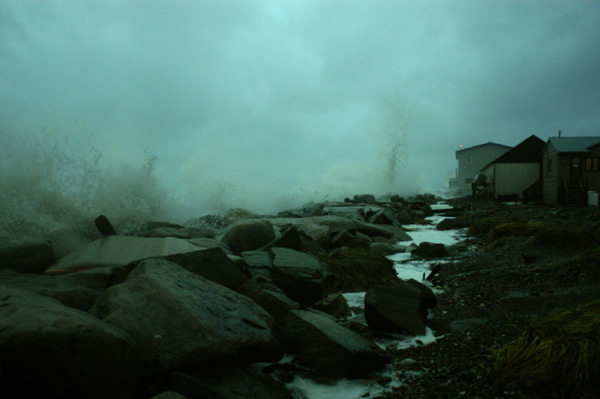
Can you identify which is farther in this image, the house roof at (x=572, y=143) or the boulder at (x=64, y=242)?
the house roof at (x=572, y=143)

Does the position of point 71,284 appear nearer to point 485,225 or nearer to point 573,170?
point 485,225

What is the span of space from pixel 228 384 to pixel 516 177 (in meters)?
27.8

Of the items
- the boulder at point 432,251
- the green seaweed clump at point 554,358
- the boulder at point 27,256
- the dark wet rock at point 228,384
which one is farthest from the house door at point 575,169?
the boulder at point 27,256

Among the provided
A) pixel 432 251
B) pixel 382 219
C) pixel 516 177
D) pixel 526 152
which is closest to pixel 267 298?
pixel 432 251

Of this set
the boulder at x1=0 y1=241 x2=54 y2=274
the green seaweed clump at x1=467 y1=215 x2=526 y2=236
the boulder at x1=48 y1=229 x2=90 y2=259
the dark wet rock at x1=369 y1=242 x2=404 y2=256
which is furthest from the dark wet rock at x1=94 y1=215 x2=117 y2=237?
the green seaweed clump at x1=467 y1=215 x2=526 y2=236

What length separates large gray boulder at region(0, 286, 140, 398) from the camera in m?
1.71

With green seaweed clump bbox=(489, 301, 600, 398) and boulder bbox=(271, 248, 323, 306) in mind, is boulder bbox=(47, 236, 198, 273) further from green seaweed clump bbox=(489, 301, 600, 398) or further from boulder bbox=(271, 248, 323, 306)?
green seaweed clump bbox=(489, 301, 600, 398)

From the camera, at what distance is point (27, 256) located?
3670 millimetres

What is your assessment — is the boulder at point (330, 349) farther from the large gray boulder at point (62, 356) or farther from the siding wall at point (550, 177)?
the siding wall at point (550, 177)

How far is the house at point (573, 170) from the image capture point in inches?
752

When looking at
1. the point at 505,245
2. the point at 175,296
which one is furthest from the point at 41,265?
the point at 505,245

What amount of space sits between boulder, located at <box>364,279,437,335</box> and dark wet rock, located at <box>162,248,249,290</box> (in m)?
1.23

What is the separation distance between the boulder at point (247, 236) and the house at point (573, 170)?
18.1 metres

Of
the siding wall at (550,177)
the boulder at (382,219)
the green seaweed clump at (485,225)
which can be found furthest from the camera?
the siding wall at (550,177)
